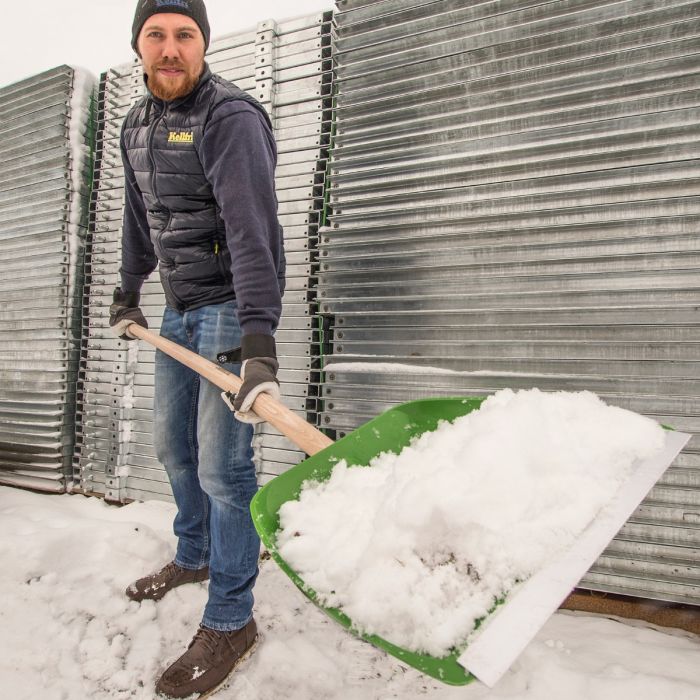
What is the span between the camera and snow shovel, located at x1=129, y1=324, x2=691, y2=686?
990 mm

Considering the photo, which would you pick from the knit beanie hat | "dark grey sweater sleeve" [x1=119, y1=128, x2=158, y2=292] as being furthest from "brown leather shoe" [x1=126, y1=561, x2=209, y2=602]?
the knit beanie hat

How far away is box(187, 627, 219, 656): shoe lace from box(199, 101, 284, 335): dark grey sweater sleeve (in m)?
1.30

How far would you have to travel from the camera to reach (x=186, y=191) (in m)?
2.15

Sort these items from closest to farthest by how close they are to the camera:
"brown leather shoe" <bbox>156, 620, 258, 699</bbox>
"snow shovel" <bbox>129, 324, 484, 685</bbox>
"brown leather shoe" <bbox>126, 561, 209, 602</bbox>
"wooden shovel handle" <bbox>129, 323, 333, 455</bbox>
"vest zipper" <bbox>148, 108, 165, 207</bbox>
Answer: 1. "snow shovel" <bbox>129, 324, 484, 685</bbox>
2. "wooden shovel handle" <bbox>129, 323, 333, 455</bbox>
3. "brown leather shoe" <bbox>156, 620, 258, 699</bbox>
4. "vest zipper" <bbox>148, 108, 165, 207</bbox>
5. "brown leather shoe" <bbox>126, 561, 209, 602</bbox>

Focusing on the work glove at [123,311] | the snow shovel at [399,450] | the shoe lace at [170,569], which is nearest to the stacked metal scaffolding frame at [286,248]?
the work glove at [123,311]

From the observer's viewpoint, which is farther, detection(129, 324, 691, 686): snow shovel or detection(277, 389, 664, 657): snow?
detection(277, 389, 664, 657): snow

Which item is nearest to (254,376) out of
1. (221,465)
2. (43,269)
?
(221,465)

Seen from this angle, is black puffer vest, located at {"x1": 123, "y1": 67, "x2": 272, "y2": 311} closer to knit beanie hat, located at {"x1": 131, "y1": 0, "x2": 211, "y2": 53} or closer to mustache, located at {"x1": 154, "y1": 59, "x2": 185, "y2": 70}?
mustache, located at {"x1": 154, "y1": 59, "x2": 185, "y2": 70}

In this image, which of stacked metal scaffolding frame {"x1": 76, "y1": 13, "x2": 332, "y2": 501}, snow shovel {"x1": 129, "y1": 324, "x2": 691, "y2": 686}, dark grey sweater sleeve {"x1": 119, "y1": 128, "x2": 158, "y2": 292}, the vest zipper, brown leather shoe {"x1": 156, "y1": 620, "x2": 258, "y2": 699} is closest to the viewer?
snow shovel {"x1": 129, "y1": 324, "x2": 691, "y2": 686}

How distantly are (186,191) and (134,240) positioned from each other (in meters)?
0.87

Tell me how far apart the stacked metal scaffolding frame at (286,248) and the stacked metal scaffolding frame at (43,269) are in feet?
0.57

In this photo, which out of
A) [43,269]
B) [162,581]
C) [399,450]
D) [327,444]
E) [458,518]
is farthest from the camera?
[43,269]

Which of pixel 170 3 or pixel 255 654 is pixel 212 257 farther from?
pixel 255 654

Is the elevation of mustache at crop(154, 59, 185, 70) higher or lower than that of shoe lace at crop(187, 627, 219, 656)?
higher
